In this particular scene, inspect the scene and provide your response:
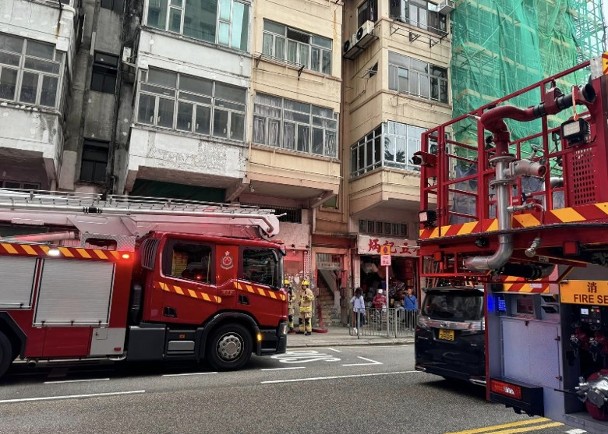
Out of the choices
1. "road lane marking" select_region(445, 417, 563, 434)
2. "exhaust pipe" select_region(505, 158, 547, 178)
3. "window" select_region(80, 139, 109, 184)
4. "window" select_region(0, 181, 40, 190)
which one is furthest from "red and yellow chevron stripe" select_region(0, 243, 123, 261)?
"window" select_region(80, 139, 109, 184)

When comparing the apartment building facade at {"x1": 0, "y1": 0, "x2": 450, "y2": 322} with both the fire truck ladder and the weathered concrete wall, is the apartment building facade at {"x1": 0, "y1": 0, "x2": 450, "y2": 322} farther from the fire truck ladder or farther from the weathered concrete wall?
the fire truck ladder

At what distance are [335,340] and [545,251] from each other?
11.2m

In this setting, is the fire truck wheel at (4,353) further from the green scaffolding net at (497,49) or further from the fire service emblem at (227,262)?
the green scaffolding net at (497,49)

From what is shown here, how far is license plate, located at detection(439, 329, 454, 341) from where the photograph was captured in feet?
24.0

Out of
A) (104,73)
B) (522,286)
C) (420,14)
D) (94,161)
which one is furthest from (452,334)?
(420,14)

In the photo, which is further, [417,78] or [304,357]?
[417,78]

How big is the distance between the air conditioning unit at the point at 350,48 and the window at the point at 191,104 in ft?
24.2

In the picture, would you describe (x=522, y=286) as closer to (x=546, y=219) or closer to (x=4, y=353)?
(x=546, y=219)

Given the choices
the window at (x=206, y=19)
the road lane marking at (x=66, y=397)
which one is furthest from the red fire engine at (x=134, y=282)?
the window at (x=206, y=19)

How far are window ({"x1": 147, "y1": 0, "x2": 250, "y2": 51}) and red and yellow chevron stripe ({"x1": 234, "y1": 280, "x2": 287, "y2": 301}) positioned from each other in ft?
33.5

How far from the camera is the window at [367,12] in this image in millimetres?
20689

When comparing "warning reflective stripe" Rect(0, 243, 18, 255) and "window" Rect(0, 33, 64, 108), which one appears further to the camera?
"window" Rect(0, 33, 64, 108)

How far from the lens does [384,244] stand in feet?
63.2

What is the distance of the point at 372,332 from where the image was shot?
16.2 metres
